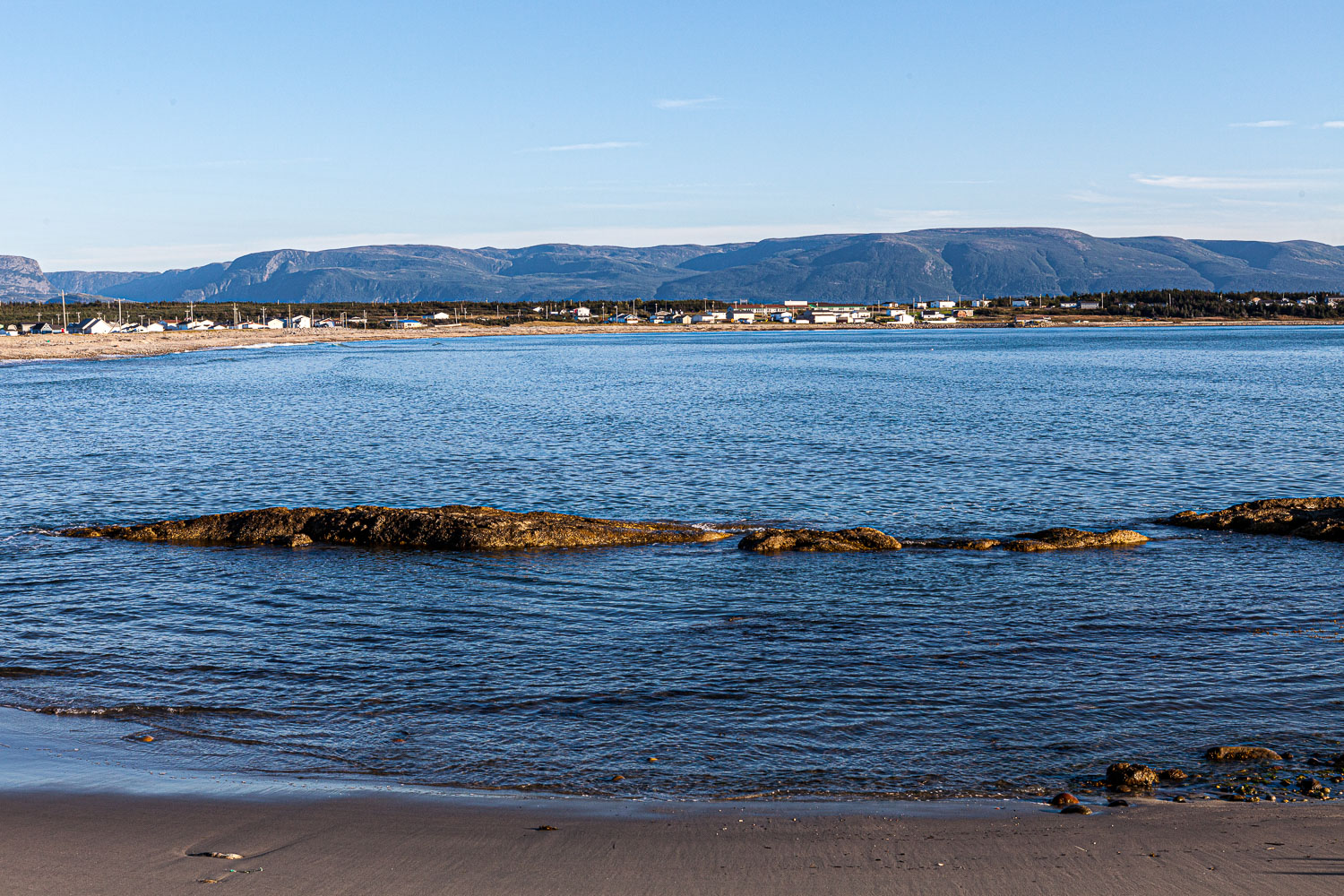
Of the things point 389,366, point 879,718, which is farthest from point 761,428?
point 389,366

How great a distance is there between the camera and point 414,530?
22.6 metres

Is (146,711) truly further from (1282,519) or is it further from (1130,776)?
(1282,519)

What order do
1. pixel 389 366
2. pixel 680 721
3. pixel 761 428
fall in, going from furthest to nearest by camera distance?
pixel 389 366
pixel 761 428
pixel 680 721

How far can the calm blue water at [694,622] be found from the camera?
456 inches

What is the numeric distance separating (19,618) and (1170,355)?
13279cm

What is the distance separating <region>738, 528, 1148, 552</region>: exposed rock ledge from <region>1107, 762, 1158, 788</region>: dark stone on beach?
1173cm

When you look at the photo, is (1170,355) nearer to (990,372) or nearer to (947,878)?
(990,372)

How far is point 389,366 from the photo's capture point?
390 feet

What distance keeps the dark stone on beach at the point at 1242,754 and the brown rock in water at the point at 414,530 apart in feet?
43.2

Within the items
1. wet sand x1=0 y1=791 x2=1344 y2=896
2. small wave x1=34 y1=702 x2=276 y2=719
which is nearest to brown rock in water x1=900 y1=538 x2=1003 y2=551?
wet sand x1=0 y1=791 x2=1344 y2=896

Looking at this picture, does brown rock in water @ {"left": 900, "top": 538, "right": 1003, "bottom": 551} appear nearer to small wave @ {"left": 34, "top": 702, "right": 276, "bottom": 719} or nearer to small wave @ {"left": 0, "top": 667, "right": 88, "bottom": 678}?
small wave @ {"left": 34, "top": 702, "right": 276, "bottom": 719}

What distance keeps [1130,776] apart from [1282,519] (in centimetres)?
1602

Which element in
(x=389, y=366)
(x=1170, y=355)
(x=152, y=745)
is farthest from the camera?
(x=1170, y=355)

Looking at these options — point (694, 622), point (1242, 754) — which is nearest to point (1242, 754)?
point (1242, 754)
